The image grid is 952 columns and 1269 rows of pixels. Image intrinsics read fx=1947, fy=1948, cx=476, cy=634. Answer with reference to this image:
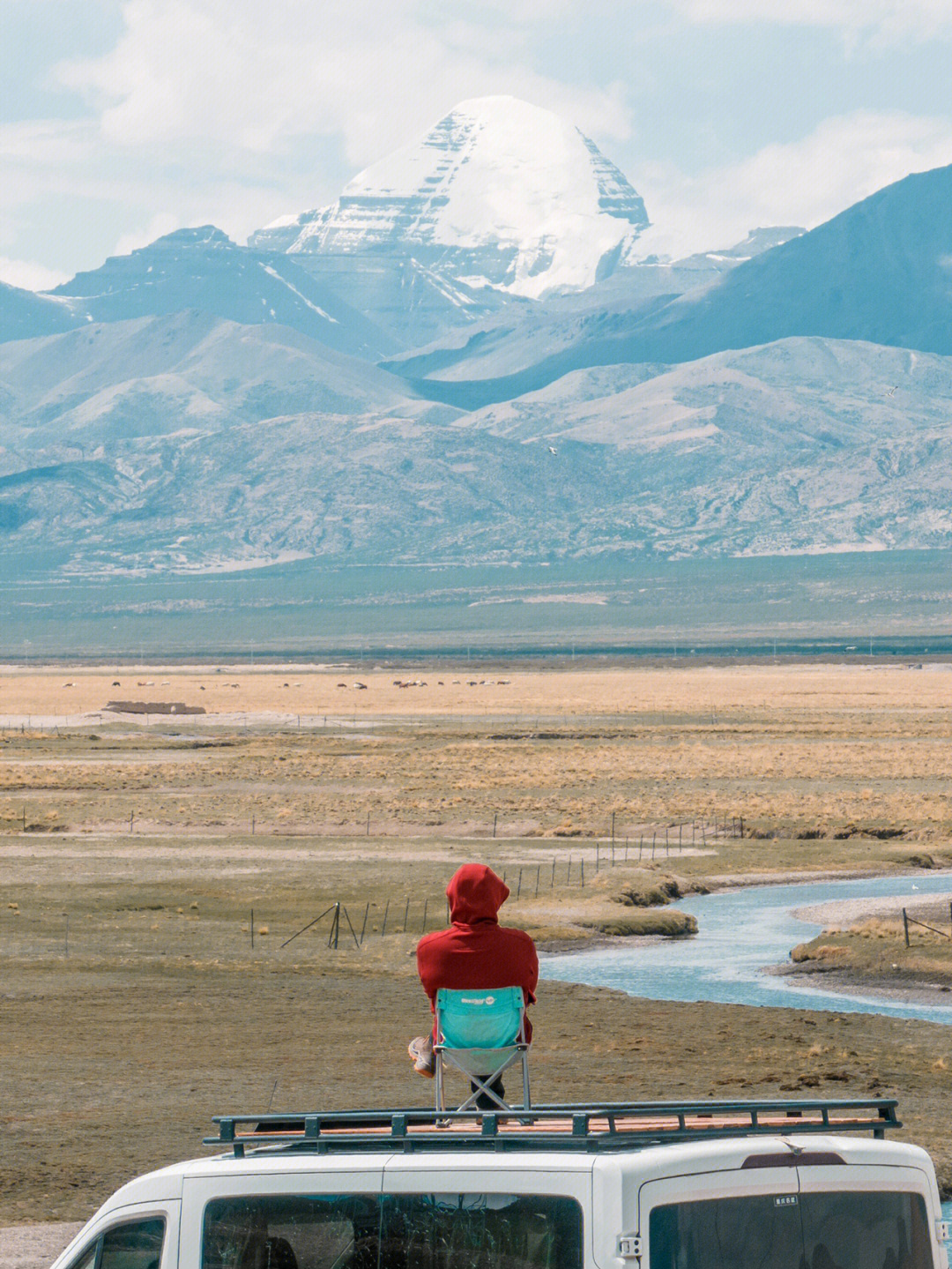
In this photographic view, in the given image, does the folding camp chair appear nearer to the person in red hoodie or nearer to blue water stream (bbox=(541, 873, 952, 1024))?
the person in red hoodie

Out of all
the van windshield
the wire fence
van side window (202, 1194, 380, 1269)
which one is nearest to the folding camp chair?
van side window (202, 1194, 380, 1269)

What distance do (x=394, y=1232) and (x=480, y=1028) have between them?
285 centimetres

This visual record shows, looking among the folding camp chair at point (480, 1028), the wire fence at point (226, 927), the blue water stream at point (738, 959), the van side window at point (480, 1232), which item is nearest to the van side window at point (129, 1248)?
the van side window at point (480, 1232)

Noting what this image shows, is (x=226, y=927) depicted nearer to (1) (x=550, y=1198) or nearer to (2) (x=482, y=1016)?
(2) (x=482, y=1016)

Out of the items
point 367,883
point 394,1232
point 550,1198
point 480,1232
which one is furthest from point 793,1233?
point 367,883

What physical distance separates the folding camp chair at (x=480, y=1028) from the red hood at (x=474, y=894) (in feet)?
1.19

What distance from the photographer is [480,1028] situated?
30.5 feet

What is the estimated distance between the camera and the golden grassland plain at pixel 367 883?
22.2 metres

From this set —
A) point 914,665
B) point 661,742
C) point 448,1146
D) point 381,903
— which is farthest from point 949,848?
point 914,665

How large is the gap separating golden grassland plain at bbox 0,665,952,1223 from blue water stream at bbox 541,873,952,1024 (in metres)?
1.33

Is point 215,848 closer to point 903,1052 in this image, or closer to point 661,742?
point 903,1052

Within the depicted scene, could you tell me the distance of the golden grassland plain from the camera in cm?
2216

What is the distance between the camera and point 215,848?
5434 centimetres

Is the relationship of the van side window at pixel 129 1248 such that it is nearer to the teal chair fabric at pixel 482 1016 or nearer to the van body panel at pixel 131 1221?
the van body panel at pixel 131 1221
